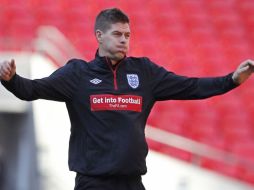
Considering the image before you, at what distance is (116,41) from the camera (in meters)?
4.59

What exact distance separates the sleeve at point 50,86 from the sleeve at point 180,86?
18.2 inches

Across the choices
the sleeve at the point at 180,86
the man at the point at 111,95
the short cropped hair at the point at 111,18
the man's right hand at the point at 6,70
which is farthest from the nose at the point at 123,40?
the man's right hand at the point at 6,70

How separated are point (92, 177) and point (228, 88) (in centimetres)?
92

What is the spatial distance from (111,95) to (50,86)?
34 cm

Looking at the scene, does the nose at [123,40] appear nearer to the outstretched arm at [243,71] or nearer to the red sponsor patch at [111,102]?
the red sponsor patch at [111,102]

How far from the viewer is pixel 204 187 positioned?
8.50 m

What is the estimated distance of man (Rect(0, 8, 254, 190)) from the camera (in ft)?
14.6

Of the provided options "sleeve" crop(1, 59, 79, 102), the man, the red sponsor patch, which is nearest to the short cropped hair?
the man

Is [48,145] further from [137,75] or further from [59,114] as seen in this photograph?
[137,75]

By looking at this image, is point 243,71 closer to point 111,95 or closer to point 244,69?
point 244,69

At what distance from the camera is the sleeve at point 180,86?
15.4 ft

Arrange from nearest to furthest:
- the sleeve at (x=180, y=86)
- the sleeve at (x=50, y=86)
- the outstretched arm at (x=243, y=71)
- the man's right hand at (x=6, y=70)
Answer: the man's right hand at (x=6, y=70)
the sleeve at (x=50, y=86)
the outstretched arm at (x=243, y=71)
the sleeve at (x=180, y=86)

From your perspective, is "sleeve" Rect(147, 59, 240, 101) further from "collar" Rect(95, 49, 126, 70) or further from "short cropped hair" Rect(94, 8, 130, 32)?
"short cropped hair" Rect(94, 8, 130, 32)

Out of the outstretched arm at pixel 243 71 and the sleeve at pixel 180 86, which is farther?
the sleeve at pixel 180 86
